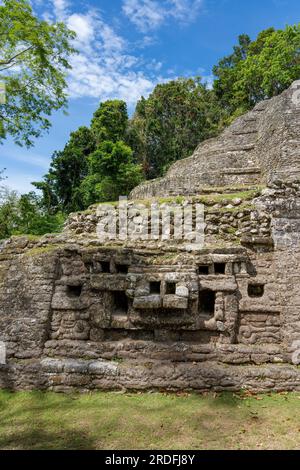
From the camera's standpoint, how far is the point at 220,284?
5.75 m

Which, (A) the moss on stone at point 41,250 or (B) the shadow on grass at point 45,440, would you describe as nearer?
(B) the shadow on grass at point 45,440

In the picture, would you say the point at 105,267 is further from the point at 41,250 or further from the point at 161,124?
the point at 161,124

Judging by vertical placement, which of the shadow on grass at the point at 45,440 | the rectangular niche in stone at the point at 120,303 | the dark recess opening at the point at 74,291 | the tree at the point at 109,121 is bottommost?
the shadow on grass at the point at 45,440

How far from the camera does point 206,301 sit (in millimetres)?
6129

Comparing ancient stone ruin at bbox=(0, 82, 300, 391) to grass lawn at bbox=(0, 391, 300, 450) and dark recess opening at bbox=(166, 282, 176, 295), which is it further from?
grass lawn at bbox=(0, 391, 300, 450)

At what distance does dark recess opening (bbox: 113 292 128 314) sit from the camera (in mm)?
6137

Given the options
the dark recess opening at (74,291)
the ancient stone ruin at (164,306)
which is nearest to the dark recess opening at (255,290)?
the ancient stone ruin at (164,306)

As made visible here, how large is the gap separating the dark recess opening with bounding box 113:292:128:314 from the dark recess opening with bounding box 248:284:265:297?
2328mm

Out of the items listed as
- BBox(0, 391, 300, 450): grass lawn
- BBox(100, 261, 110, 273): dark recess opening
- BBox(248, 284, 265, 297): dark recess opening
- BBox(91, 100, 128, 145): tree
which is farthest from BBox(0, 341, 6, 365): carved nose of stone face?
BBox(91, 100, 128, 145): tree

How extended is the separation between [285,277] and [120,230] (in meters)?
3.52

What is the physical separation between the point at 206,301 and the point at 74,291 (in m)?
2.51

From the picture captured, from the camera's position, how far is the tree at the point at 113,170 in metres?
17.5

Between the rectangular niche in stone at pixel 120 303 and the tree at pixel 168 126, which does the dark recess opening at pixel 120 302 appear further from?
the tree at pixel 168 126

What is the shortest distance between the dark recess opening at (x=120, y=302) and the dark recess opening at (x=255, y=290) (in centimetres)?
233
